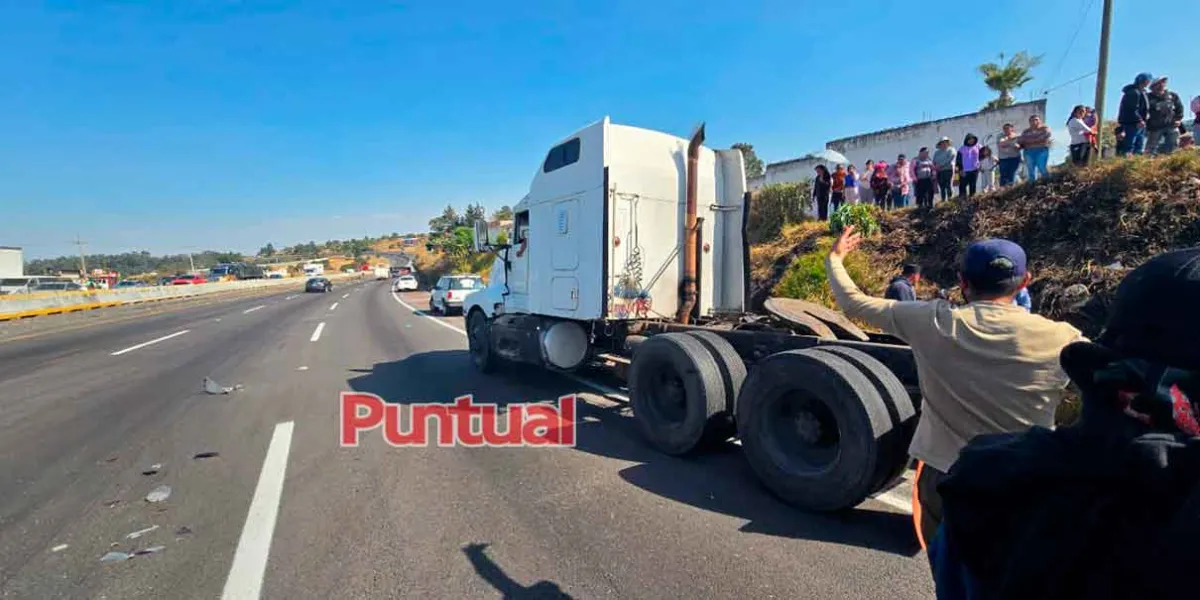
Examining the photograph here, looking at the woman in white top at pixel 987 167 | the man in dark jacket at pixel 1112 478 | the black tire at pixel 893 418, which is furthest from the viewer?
the woman in white top at pixel 987 167

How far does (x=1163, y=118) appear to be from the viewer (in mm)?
8742

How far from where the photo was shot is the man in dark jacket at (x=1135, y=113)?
28.4 feet

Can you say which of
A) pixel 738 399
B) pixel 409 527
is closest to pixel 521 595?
pixel 409 527

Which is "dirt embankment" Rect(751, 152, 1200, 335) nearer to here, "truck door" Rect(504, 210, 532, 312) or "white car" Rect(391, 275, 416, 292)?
"truck door" Rect(504, 210, 532, 312)

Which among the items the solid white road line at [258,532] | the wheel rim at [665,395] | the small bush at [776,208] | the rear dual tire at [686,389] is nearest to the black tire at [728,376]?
the rear dual tire at [686,389]

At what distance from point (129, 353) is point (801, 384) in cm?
1358

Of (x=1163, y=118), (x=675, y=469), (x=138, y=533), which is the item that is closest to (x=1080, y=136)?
(x=1163, y=118)

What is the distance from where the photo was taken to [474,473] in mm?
4547

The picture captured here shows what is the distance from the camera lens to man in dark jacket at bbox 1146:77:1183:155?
8.69 metres

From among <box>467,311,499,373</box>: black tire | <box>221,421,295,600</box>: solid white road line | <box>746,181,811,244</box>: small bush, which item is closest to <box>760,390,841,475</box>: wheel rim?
<box>221,421,295,600</box>: solid white road line

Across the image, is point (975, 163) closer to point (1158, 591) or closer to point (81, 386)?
point (1158, 591)

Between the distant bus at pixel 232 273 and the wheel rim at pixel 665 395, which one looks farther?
the distant bus at pixel 232 273

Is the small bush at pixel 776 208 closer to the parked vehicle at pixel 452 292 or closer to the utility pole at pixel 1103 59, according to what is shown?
the utility pole at pixel 1103 59

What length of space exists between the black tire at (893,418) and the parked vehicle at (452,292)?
1761cm
